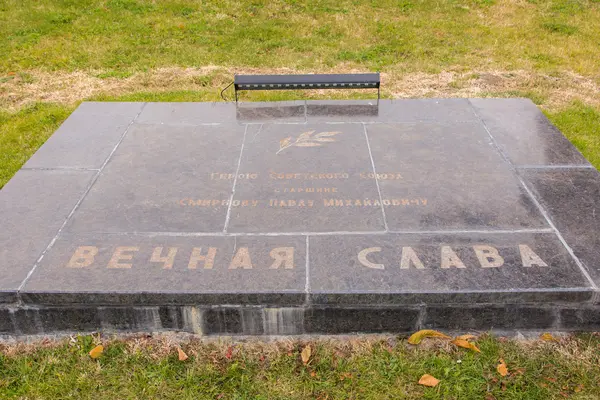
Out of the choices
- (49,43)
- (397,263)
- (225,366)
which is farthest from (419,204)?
(49,43)

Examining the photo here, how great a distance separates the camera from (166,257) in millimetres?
3945

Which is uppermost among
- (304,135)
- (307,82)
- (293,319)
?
(307,82)

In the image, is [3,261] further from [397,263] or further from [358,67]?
[358,67]

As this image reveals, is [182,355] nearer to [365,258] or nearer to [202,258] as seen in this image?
[202,258]

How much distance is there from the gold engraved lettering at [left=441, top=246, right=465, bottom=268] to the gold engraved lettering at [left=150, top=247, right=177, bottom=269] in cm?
199

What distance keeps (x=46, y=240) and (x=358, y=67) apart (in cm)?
678

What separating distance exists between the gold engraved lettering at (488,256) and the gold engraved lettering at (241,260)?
1.70 metres

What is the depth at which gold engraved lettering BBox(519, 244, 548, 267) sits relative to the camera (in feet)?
12.6

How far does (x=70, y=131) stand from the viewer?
19.7ft

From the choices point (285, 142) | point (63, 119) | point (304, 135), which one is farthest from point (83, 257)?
point (63, 119)

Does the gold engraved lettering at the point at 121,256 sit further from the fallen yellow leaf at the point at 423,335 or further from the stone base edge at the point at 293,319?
the fallen yellow leaf at the point at 423,335

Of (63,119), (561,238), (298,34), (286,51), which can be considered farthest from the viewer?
(298,34)

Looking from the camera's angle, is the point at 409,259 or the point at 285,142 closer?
the point at 409,259

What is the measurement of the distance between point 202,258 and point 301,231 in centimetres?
81
